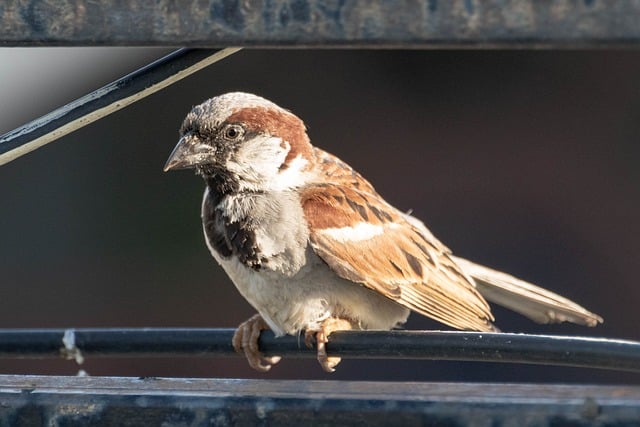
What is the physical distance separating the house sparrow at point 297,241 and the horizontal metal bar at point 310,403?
1.02 meters

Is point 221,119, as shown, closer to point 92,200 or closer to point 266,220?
point 266,220

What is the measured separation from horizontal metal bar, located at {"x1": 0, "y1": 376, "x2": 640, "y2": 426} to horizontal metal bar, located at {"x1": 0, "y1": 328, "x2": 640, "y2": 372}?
207 millimetres

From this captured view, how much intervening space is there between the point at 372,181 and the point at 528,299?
304 cm

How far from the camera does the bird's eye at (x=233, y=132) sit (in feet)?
8.88

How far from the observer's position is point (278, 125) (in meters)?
2.76

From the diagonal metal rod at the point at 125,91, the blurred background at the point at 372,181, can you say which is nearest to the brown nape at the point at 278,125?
the diagonal metal rod at the point at 125,91

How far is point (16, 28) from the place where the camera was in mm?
1295

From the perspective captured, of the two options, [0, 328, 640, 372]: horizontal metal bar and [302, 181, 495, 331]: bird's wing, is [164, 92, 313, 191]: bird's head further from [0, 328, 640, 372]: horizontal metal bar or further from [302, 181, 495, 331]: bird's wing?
[0, 328, 640, 372]: horizontal metal bar

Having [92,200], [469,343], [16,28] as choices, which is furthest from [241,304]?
[16,28]

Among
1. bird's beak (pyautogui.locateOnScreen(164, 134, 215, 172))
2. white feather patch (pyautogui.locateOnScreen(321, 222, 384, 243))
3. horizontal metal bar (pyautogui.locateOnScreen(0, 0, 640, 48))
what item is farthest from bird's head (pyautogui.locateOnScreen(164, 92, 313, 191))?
horizontal metal bar (pyautogui.locateOnScreen(0, 0, 640, 48))

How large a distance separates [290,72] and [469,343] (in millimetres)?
4445

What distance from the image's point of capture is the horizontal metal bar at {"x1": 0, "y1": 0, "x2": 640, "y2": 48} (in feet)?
3.78

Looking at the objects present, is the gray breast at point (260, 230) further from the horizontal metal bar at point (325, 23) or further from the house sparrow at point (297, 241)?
the horizontal metal bar at point (325, 23)

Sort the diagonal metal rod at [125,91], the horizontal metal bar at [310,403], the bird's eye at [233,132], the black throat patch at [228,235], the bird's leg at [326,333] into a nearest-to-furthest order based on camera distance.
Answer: the horizontal metal bar at [310,403] < the diagonal metal rod at [125,91] < the bird's leg at [326,333] < the black throat patch at [228,235] < the bird's eye at [233,132]
